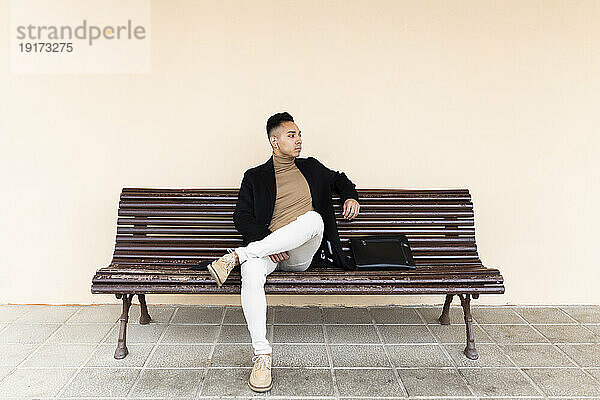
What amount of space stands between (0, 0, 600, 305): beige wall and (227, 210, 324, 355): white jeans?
963mm

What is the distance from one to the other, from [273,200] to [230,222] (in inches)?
18.0

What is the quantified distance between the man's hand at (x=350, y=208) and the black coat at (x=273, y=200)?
5cm

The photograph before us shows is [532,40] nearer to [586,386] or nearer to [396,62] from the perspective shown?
[396,62]

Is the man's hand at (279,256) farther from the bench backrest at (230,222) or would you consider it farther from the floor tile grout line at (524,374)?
the floor tile grout line at (524,374)

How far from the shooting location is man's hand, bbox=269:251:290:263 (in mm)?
3125

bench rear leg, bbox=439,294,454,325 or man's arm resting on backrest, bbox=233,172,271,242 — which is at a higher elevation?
man's arm resting on backrest, bbox=233,172,271,242

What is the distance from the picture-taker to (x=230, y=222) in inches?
145

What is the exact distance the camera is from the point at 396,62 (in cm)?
395

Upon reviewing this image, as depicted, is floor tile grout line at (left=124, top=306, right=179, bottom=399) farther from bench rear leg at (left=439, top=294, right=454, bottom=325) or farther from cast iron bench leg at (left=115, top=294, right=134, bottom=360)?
bench rear leg at (left=439, top=294, right=454, bottom=325)

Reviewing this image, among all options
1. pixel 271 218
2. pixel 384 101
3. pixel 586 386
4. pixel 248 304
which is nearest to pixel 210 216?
pixel 271 218

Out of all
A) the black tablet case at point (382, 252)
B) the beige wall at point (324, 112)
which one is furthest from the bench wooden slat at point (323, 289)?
the beige wall at point (324, 112)

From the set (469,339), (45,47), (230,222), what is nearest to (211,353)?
(230,222)

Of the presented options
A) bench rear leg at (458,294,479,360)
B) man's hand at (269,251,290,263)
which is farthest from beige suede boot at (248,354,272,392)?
bench rear leg at (458,294,479,360)

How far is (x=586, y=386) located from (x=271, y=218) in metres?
1.87
